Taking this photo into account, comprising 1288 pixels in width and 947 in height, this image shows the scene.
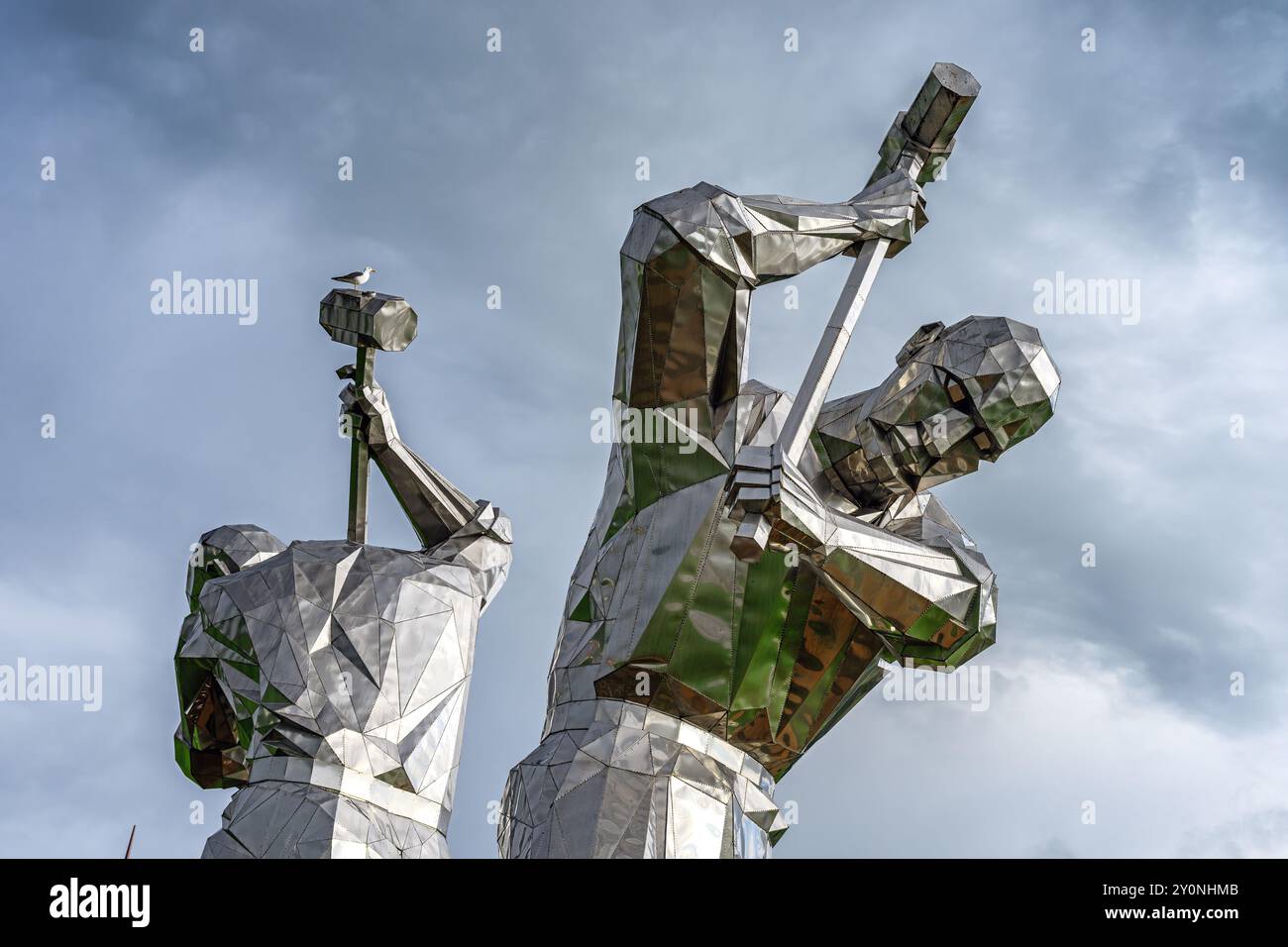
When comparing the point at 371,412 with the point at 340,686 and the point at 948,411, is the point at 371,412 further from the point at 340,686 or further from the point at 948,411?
the point at 948,411

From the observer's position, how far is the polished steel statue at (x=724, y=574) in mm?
7613

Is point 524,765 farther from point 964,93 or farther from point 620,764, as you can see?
point 964,93

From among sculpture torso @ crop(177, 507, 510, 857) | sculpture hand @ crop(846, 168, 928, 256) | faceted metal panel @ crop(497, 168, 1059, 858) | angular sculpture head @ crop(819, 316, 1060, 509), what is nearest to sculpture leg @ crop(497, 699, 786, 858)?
faceted metal panel @ crop(497, 168, 1059, 858)

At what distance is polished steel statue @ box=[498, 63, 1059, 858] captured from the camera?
7613 millimetres

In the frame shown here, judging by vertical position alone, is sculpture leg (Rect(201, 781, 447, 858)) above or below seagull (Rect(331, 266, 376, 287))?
below

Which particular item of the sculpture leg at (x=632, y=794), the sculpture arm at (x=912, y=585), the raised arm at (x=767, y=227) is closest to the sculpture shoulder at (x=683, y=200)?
the raised arm at (x=767, y=227)

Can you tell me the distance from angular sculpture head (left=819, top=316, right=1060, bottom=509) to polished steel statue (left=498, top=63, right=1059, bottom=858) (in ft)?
Answer: 0.12

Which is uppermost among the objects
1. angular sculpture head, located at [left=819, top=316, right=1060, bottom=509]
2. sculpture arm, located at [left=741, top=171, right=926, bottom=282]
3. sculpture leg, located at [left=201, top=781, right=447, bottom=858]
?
sculpture arm, located at [left=741, top=171, right=926, bottom=282]

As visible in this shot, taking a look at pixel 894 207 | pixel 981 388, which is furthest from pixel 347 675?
pixel 894 207

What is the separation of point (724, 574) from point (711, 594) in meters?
0.12

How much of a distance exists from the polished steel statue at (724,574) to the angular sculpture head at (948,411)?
4 cm

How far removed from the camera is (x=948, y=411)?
29.8 ft

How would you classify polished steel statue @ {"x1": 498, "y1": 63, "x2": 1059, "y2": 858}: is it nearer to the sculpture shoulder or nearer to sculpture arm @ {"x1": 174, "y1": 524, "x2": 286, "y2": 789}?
the sculpture shoulder
